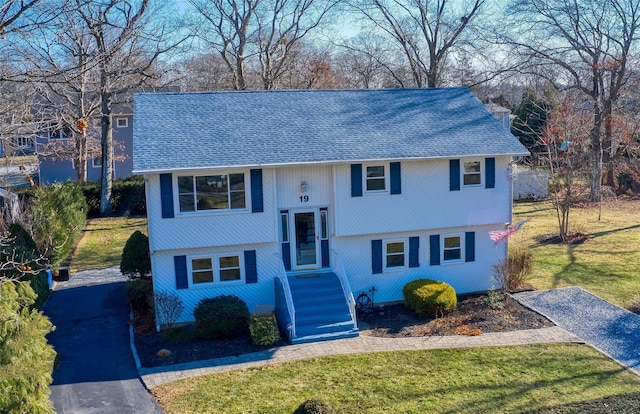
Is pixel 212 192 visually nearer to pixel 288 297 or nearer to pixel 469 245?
pixel 288 297

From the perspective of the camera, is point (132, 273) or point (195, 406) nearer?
point (195, 406)

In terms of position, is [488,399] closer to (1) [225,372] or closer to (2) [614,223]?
(1) [225,372]

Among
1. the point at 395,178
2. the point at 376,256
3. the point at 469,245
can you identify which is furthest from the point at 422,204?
the point at 469,245

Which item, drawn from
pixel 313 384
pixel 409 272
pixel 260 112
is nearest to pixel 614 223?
pixel 409 272

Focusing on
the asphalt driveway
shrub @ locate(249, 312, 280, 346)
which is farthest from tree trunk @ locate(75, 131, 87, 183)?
shrub @ locate(249, 312, 280, 346)

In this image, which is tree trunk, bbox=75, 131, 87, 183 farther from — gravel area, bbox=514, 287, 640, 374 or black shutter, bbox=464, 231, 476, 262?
gravel area, bbox=514, 287, 640, 374

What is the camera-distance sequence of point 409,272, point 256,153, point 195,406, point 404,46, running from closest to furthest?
point 195,406 < point 256,153 < point 409,272 < point 404,46
